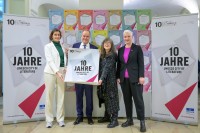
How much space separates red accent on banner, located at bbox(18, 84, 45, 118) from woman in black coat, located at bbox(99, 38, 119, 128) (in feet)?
3.92

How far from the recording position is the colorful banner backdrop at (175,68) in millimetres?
4297

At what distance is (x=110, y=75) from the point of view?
4184 millimetres

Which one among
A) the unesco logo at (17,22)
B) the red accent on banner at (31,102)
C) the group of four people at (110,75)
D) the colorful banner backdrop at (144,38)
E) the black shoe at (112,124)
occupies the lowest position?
the black shoe at (112,124)

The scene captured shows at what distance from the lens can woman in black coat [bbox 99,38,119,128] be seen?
4129 mm

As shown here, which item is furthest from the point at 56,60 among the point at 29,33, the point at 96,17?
the point at 96,17

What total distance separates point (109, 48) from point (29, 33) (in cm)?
146

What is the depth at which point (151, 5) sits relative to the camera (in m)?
10.9

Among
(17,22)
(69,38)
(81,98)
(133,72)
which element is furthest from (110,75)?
(17,22)

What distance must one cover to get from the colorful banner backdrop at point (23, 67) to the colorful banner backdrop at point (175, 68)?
206cm

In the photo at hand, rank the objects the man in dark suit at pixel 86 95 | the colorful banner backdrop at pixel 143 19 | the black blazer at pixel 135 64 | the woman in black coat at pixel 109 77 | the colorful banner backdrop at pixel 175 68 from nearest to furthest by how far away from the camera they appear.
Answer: the black blazer at pixel 135 64
the woman in black coat at pixel 109 77
the colorful banner backdrop at pixel 175 68
the man in dark suit at pixel 86 95
the colorful banner backdrop at pixel 143 19

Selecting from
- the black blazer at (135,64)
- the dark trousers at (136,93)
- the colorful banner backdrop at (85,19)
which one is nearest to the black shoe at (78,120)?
the dark trousers at (136,93)

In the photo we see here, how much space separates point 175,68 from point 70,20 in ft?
6.84

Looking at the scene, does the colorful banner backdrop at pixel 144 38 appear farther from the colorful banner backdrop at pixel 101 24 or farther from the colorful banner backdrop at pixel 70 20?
the colorful banner backdrop at pixel 70 20

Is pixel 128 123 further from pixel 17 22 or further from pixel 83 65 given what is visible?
pixel 17 22
